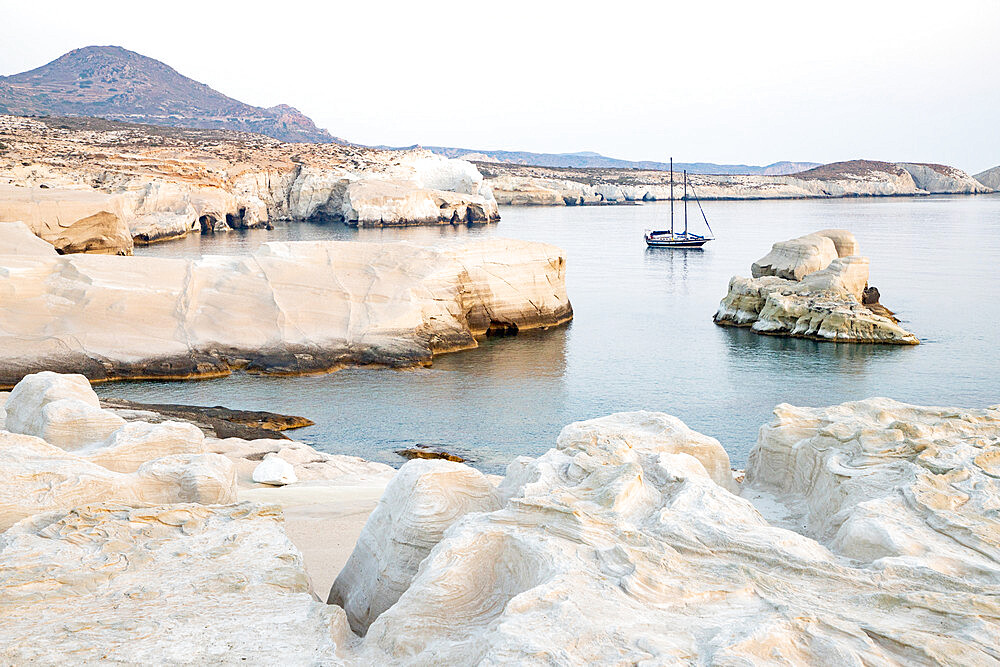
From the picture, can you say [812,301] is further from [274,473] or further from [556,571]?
[556,571]

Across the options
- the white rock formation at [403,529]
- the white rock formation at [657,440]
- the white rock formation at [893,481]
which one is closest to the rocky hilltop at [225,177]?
the white rock formation at [657,440]

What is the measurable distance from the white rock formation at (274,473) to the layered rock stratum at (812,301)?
58.1 ft

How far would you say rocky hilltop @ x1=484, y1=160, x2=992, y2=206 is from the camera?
102m

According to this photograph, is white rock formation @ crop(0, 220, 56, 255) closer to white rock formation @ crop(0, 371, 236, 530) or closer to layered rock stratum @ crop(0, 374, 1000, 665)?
white rock formation @ crop(0, 371, 236, 530)

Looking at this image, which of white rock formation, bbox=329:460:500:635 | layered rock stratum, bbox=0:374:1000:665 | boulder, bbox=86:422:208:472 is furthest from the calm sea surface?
layered rock stratum, bbox=0:374:1000:665

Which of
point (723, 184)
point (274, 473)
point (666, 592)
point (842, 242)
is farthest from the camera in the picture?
point (723, 184)

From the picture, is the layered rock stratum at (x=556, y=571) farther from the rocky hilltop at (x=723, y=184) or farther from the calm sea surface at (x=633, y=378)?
the rocky hilltop at (x=723, y=184)

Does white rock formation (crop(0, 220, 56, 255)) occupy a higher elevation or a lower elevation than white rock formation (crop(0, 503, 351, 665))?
higher

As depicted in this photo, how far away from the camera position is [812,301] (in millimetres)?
24594

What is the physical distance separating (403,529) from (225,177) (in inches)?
2245

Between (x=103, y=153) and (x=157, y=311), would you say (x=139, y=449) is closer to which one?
(x=157, y=311)

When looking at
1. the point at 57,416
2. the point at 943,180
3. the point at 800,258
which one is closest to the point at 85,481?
the point at 57,416

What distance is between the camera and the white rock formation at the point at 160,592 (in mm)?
3617

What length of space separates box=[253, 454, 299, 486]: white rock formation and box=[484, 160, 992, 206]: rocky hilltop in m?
90.7
